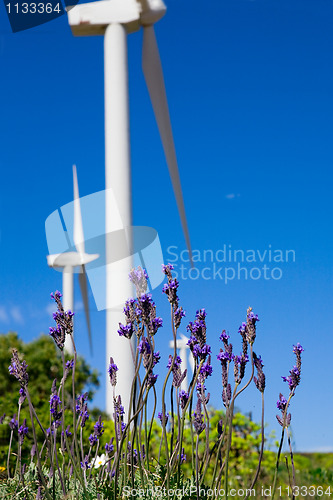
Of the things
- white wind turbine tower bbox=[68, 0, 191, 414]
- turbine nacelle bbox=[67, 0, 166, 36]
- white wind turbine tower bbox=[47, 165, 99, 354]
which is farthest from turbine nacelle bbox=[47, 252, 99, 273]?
turbine nacelle bbox=[67, 0, 166, 36]

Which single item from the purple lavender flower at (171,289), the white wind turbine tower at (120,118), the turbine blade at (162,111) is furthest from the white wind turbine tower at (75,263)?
the purple lavender flower at (171,289)

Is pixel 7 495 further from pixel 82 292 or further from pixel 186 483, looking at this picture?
pixel 82 292

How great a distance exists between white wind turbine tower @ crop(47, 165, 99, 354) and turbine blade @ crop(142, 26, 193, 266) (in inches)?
107

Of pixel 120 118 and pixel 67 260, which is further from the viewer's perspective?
pixel 67 260

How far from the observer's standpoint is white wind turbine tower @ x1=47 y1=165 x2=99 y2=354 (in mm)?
13241

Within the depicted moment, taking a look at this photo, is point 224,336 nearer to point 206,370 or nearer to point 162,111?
point 206,370

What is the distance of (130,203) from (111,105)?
2100 mm

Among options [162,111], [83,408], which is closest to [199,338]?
[83,408]

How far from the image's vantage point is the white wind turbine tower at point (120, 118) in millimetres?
10070

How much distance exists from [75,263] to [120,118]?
18.8ft

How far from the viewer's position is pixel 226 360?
354 cm

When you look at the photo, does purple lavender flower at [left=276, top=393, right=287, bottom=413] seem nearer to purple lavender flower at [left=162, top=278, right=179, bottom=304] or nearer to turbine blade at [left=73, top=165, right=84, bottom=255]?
purple lavender flower at [left=162, top=278, right=179, bottom=304]


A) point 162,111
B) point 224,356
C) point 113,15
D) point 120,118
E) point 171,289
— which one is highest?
point 113,15

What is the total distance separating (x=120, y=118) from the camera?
11086 millimetres
